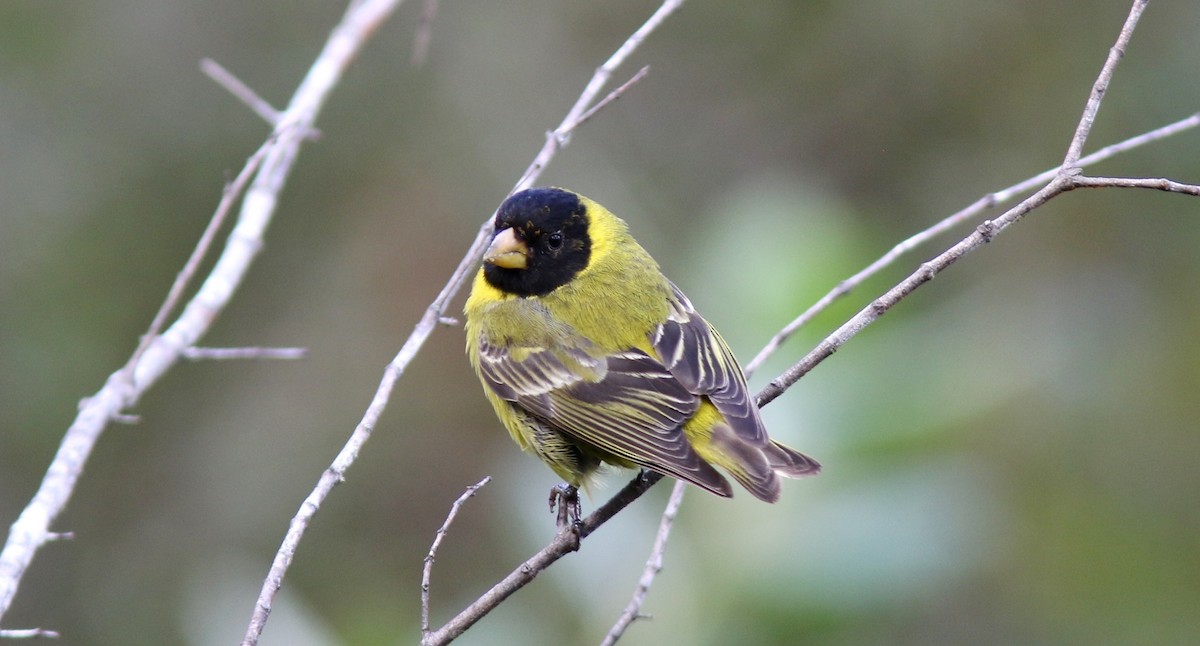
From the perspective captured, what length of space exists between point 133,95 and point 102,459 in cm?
194

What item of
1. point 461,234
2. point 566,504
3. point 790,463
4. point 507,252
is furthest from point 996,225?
point 461,234

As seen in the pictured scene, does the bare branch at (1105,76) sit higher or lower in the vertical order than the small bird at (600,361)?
higher

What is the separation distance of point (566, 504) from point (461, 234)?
12.6ft

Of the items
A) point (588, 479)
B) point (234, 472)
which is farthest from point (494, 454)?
point (588, 479)

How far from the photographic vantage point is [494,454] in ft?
22.2

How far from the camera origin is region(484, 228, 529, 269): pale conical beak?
404 centimetres

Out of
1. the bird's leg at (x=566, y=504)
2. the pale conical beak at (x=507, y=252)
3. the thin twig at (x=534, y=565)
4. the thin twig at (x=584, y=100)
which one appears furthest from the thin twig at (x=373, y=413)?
the bird's leg at (x=566, y=504)

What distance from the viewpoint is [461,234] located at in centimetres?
718

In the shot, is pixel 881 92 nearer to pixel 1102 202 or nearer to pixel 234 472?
pixel 1102 202

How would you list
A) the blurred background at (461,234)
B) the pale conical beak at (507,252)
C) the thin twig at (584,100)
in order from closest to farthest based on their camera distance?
the thin twig at (584,100)
the pale conical beak at (507,252)
the blurred background at (461,234)

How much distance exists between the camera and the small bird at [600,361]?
3258 mm

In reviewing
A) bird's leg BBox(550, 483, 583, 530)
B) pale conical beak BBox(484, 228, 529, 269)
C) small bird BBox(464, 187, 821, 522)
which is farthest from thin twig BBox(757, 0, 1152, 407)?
pale conical beak BBox(484, 228, 529, 269)

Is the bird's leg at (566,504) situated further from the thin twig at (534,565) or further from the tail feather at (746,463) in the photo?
the tail feather at (746,463)

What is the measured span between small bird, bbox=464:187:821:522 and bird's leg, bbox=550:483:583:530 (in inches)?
0.5
